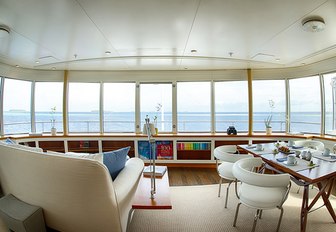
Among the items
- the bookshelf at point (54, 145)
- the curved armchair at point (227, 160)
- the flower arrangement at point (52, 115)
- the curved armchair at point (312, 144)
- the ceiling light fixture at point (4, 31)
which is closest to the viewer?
the ceiling light fixture at point (4, 31)

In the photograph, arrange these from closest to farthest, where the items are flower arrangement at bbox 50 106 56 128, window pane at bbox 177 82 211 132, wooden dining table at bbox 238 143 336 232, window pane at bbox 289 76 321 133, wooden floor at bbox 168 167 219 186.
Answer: wooden dining table at bbox 238 143 336 232, wooden floor at bbox 168 167 219 186, window pane at bbox 289 76 321 133, flower arrangement at bbox 50 106 56 128, window pane at bbox 177 82 211 132

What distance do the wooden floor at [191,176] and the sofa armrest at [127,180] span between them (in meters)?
1.50

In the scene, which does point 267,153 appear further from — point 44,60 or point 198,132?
point 44,60

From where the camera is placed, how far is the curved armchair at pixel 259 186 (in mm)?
1559

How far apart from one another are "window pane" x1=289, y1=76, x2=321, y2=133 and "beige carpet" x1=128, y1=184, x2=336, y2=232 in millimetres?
2066

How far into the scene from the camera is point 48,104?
15.3ft

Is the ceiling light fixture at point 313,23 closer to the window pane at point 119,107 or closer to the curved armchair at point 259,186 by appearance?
the curved armchair at point 259,186

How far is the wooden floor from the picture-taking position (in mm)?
3414

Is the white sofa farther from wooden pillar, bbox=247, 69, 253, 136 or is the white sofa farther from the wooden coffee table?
wooden pillar, bbox=247, 69, 253, 136

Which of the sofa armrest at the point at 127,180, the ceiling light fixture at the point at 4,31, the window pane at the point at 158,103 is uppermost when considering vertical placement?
the ceiling light fixture at the point at 4,31

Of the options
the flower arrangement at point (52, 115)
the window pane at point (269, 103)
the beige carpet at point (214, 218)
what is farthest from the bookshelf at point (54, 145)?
the window pane at point (269, 103)

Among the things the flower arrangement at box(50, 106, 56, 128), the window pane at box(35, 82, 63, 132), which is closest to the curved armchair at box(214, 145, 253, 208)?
the window pane at box(35, 82, 63, 132)

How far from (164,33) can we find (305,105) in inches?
155

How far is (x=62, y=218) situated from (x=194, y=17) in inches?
93.7
